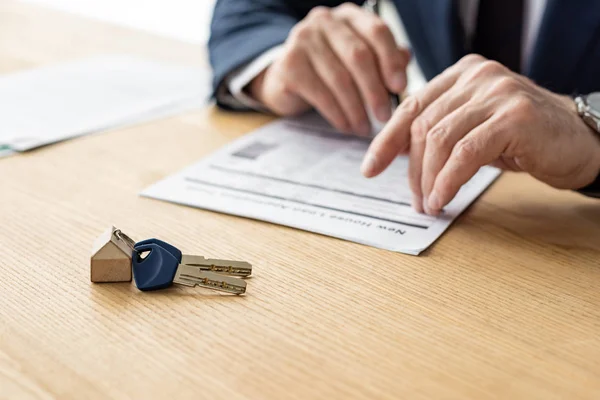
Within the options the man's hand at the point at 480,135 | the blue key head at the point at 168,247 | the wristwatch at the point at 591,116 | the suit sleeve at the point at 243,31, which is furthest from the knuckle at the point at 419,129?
the suit sleeve at the point at 243,31

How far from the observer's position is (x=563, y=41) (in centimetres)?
111

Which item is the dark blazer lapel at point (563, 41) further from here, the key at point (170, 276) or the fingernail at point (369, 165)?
the key at point (170, 276)

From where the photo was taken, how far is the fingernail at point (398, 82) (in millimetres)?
956

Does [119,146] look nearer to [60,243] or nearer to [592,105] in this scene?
[60,243]

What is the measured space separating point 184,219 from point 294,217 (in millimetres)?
106

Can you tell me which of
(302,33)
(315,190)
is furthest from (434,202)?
(302,33)

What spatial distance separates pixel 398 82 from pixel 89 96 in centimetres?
47

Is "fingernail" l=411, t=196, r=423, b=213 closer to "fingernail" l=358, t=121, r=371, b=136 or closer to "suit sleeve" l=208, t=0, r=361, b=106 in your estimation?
"fingernail" l=358, t=121, r=371, b=136

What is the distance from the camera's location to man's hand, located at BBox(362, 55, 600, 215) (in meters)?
0.72

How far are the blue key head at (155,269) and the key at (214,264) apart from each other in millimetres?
10

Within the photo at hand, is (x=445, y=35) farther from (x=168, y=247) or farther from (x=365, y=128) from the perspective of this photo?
(x=168, y=247)

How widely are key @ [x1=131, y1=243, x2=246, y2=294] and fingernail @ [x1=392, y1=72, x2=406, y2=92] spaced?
1.46 feet

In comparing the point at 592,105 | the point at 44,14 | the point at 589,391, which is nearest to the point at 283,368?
the point at 589,391

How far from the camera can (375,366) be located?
0.50 meters
